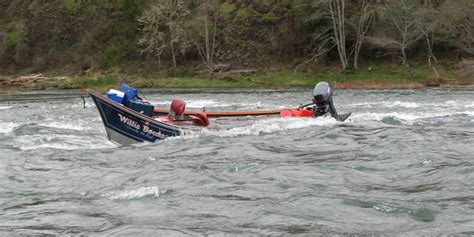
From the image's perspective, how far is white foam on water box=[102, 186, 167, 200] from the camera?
10802 mm

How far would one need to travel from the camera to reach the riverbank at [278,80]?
48.7 m

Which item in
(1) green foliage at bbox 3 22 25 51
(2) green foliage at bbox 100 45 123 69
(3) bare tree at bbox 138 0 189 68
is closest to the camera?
(3) bare tree at bbox 138 0 189 68

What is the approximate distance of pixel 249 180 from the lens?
12.0 m

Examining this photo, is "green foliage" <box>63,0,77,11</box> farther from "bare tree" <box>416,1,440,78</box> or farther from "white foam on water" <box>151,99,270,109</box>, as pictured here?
"white foam on water" <box>151,99,270,109</box>

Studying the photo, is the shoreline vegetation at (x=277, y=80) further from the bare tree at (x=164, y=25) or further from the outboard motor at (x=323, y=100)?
the outboard motor at (x=323, y=100)

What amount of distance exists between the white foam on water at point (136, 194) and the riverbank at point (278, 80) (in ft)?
125

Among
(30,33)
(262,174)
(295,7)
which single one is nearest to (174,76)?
(295,7)

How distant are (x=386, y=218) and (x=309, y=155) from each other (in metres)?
5.70

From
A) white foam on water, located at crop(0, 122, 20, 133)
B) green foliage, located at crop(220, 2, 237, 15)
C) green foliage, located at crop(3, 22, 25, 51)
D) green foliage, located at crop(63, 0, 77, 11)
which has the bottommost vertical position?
white foam on water, located at crop(0, 122, 20, 133)

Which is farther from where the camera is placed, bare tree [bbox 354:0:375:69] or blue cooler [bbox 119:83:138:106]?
bare tree [bbox 354:0:375:69]

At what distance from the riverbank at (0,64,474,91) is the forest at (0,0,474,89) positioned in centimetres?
47

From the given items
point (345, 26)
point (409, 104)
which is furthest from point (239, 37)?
point (409, 104)

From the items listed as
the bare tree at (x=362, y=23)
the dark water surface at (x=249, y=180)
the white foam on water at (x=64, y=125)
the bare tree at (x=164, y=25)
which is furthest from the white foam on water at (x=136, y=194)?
the bare tree at (x=164, y=25)

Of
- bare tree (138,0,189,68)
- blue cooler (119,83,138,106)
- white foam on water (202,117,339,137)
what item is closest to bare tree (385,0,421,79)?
bare tree (138,0,189,68)
